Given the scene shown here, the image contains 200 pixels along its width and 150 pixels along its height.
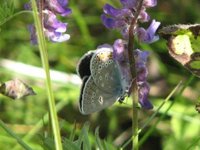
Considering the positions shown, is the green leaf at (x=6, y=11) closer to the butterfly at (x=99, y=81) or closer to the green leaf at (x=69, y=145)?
the butterfly at (x=99, y=81)

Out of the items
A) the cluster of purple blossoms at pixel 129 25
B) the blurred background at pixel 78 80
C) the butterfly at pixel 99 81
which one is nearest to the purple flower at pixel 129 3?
the cluster of purple blossoms at pixel 129 25

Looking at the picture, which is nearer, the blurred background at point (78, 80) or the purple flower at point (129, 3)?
the purple flower at point (129, 3)

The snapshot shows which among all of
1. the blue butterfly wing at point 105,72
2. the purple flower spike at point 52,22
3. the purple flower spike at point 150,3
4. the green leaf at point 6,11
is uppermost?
the purple flower spike at point 150,3

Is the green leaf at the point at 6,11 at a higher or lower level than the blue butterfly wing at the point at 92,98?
higher

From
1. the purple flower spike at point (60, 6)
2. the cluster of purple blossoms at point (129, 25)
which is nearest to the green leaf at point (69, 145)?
the cluster of purple blossoms at point (129, 25)

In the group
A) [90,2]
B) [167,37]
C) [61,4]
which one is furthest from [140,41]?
[90,2]
